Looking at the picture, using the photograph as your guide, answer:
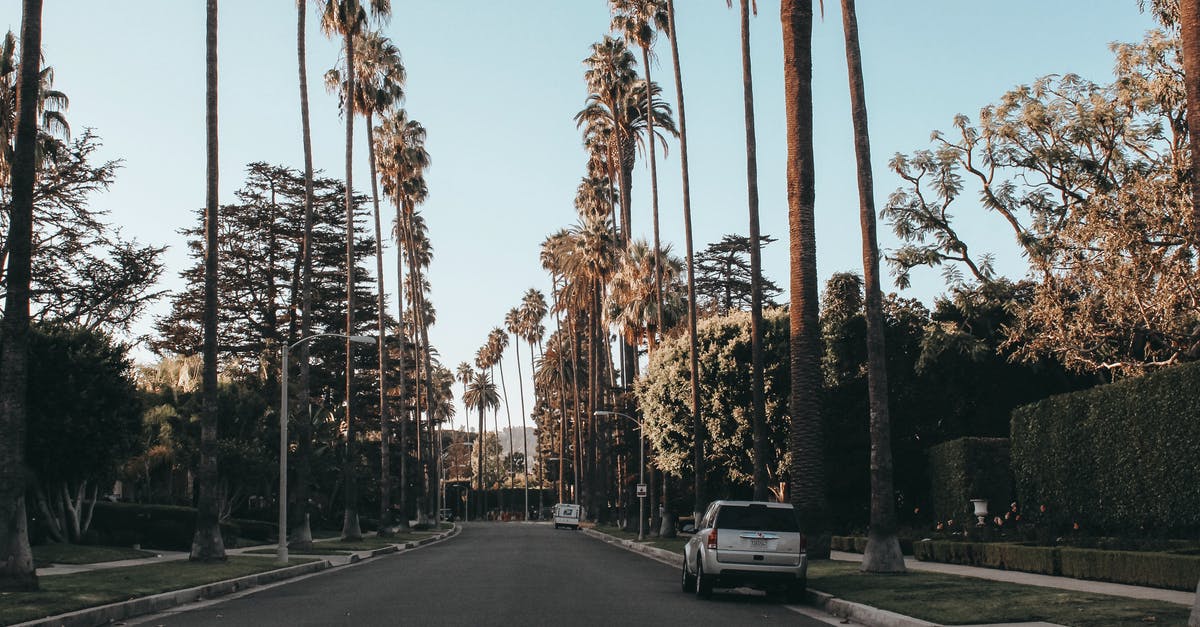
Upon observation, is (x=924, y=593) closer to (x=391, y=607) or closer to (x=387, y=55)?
(x=391, y=607)

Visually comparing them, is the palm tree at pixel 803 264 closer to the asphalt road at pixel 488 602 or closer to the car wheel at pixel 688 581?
the asphalt road at pixel 488 602

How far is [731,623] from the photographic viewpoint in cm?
1589

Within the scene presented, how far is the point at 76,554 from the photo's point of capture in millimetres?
32594

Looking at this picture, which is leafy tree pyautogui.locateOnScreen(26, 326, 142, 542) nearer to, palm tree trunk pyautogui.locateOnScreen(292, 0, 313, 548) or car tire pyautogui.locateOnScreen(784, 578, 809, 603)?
palm tree trunk pyautogui.locateOnScreen(292, 0, 313, 548)

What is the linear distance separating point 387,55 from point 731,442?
2390 centimetres

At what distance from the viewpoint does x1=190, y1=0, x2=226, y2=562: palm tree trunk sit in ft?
99.3

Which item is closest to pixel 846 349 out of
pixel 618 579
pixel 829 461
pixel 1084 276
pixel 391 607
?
pixel 829 461

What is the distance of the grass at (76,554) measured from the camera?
101 ft

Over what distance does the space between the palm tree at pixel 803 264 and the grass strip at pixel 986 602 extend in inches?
198

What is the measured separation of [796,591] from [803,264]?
29.8 ft

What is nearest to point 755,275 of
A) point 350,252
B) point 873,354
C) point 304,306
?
point 873,354

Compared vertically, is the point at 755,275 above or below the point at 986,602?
above

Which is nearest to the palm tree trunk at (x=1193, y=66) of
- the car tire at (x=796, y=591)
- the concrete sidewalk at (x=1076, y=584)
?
the concrete sidewalk at (x=1076, y=584)

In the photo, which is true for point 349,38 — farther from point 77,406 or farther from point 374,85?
point 77,406
